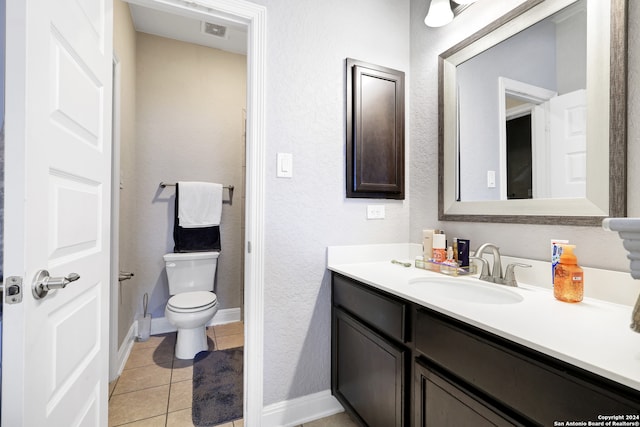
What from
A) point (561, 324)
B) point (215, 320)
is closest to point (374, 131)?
point (561, 324)

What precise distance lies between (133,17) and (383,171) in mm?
2362

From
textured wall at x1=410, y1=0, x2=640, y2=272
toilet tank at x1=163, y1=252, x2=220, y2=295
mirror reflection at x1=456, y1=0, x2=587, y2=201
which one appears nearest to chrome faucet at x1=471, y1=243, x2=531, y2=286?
textured wall at x1=410, y1=0, x2=640, y2=272

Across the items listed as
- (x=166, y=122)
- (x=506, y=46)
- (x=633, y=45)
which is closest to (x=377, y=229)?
(x=506, y=46)

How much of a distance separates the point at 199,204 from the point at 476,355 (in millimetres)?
2367

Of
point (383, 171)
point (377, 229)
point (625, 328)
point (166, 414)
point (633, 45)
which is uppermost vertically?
point (633, 45)

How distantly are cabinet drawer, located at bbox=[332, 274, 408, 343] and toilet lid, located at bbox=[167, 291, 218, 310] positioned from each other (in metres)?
1.10

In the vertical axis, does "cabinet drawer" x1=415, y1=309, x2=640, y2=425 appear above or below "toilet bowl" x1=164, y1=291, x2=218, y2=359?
above

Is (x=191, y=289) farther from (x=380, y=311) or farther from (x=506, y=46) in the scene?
(x=506, y=46)

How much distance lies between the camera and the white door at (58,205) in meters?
0.64

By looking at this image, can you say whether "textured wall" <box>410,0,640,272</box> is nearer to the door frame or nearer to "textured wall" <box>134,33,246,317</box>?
the door frame

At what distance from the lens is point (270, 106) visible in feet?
4.89

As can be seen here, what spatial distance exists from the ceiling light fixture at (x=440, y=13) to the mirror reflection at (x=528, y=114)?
0.23 meters

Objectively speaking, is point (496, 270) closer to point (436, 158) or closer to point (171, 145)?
point (436, 158)

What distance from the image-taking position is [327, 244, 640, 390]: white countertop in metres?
0.58
